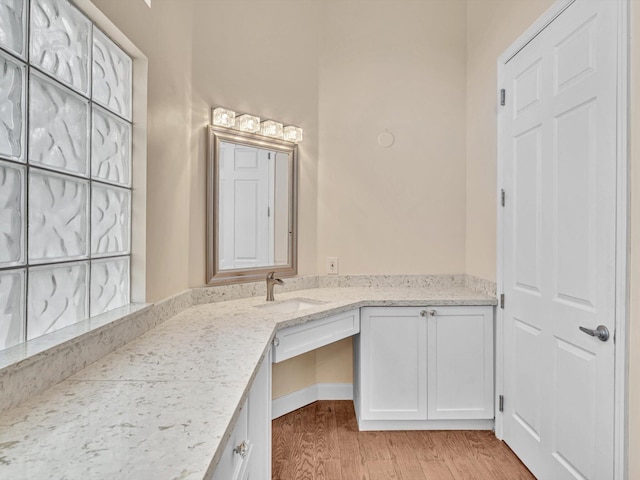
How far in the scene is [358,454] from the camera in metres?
2.14

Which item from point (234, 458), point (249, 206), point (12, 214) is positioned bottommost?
point (234, 458)

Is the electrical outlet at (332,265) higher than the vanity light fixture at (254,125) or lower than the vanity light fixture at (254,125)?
lower

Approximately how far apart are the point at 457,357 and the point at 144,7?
239cm

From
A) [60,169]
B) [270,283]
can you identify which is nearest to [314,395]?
[270,283]

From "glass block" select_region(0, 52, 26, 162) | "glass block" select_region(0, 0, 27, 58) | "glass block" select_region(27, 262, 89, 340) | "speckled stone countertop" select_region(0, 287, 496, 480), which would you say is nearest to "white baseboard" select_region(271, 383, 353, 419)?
"speckled stone countertop" select_region(0, 287, 496, 480)

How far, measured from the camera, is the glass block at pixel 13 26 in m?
0.99

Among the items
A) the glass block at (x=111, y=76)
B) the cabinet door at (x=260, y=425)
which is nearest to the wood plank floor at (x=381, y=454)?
the cabinet door at (x=260, y=425)

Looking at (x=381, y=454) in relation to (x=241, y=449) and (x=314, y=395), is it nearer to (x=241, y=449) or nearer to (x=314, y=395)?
(x=314, y=395)

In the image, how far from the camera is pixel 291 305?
2.36 meters

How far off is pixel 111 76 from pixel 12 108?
0.56 m

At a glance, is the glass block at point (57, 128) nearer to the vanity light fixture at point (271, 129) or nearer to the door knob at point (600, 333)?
the vanity light fixture at point (271, 129)

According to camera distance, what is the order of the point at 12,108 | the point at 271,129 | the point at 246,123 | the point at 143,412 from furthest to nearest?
the point at 271,129, the point at 246,123, the point at 12,108, the point at 143,412

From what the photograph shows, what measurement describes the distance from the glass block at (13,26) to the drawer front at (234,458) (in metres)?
1.14

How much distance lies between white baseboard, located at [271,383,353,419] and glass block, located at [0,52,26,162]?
6.84 feet
